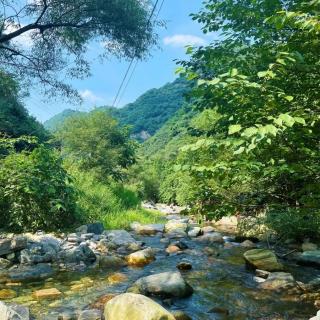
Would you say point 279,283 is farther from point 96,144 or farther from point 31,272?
point 96,144

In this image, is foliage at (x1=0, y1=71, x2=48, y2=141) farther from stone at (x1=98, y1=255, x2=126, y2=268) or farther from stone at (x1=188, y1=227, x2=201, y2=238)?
stone at (x1=98, y1=255, x2=126, y2=268)

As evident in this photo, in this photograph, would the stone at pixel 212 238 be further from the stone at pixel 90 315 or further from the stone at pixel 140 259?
the stone at pixel 90 315

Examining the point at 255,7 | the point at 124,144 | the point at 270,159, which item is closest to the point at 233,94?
the point at 270,159

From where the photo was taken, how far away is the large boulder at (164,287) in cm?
673

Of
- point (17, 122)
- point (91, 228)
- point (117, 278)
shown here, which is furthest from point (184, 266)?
point (17, 122)

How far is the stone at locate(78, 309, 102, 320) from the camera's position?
5480 millimetres

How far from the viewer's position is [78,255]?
919cm

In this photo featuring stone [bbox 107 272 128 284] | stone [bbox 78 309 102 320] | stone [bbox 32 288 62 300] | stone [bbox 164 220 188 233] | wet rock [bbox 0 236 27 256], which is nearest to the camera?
stone [bbox 78 309 102 320]

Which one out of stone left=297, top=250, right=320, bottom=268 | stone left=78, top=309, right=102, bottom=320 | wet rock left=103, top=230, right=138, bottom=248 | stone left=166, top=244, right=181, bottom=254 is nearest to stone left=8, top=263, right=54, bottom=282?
stone left=78, top=309, right=102, bottom=320

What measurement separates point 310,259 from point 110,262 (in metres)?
4.58

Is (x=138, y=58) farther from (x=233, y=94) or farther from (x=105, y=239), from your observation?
(x=233, y=94)

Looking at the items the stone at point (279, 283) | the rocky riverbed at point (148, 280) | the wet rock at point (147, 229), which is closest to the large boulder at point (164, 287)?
the rocky riverbed at point (148, 280)

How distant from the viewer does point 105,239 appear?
1124 cm

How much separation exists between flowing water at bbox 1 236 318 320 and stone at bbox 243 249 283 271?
250 mm
